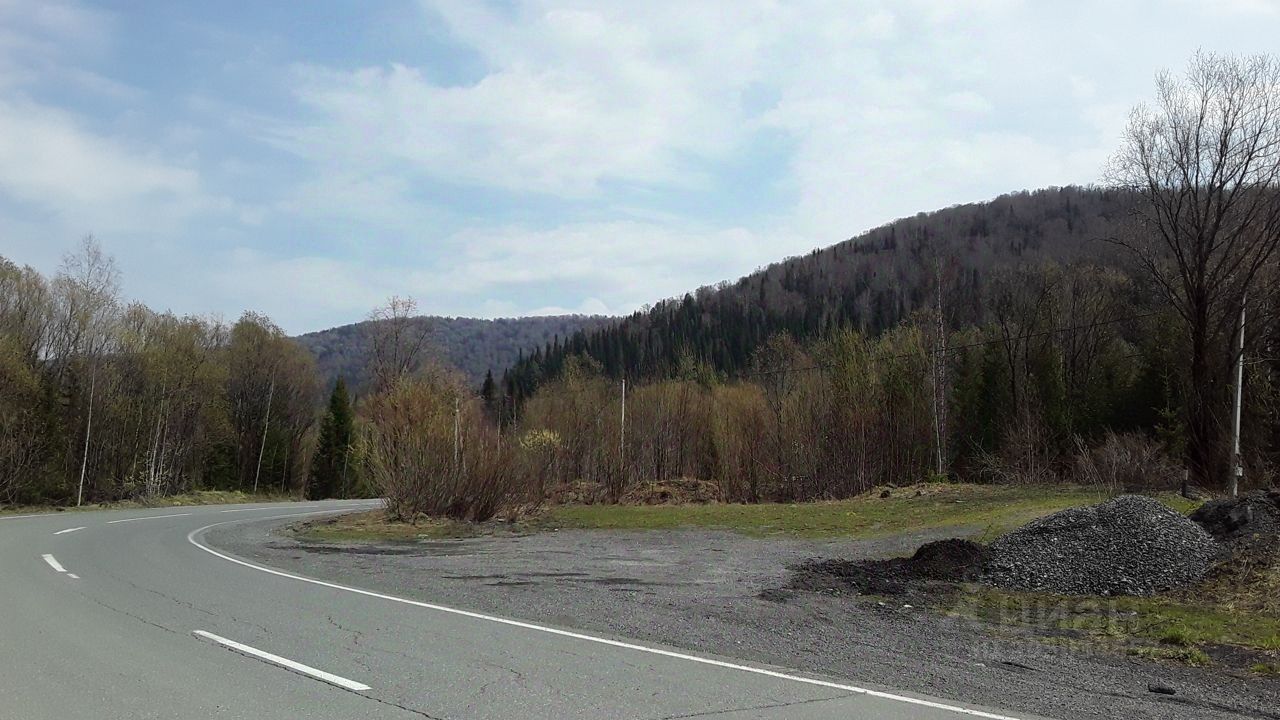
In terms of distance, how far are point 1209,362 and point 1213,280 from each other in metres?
2.66

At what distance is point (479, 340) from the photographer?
17788 cm

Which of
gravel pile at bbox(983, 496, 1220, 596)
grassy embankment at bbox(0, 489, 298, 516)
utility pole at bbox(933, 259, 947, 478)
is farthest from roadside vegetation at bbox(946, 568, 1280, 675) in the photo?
grassy embankment at bbox(0, 489, 298, 516)

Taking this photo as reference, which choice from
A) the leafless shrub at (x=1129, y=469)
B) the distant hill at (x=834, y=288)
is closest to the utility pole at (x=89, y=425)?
the leafless shrub at (x=1129, y=469)

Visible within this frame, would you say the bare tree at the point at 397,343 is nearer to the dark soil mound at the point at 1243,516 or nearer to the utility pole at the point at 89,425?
the utility pole at the point at 89,425

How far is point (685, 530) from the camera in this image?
2395cm

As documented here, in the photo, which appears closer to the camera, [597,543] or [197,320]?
[597,543]

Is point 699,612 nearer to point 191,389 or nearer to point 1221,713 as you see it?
point 1221,713

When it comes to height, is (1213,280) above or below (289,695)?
above

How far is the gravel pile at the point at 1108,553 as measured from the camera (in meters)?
13.0

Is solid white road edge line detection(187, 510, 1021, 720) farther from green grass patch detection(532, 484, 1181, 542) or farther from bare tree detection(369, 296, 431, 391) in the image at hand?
bare tree detection(369, 296, 431, 391)

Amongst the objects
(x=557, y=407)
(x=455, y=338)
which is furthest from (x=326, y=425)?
(x=455, y=338)

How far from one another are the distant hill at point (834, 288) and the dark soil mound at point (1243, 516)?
83.4 metres

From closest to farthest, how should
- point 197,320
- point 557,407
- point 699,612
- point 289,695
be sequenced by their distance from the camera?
point 289,695
point 699,612
point 557,407
point 197,320

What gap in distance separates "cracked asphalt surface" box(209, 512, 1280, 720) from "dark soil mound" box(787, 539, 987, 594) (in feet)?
2.10
